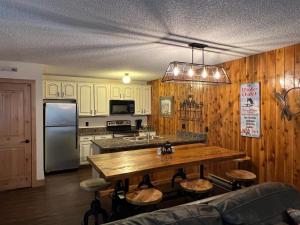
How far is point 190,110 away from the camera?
490 centimetres

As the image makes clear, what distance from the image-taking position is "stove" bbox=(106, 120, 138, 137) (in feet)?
19.5

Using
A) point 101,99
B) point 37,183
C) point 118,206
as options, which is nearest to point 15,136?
point 37,183

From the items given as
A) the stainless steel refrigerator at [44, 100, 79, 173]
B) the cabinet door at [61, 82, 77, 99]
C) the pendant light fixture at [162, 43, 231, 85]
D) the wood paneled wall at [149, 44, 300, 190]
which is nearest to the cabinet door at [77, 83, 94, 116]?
the cabinet door at [61, 82, 77, 99]

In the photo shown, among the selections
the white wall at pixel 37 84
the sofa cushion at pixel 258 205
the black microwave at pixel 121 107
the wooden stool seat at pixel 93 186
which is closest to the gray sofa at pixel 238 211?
the sofa cushion at pixel 258 205

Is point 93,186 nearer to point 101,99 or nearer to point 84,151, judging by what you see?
point 84,151

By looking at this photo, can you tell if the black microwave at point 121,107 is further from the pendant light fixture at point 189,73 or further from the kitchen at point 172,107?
the pendant light fixture at point 189,73

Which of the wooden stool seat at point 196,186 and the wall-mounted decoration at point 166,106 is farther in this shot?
the wall-mounted decoration at point 166,106

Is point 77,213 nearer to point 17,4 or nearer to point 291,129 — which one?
point 17,4

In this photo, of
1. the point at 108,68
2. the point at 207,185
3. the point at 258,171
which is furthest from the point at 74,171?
the point at 258,171

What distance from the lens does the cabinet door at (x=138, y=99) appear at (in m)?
6.30

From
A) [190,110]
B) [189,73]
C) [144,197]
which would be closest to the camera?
[144,197]

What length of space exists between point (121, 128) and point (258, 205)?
4931 millimetres

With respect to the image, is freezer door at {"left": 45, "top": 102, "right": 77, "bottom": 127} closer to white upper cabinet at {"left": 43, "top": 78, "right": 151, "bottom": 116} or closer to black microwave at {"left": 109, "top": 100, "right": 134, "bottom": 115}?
white upper cabinet at {"left": 43, "top": 78, "right": 151, "bottom": 116}

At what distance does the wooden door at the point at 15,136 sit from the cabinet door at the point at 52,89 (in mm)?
1006
